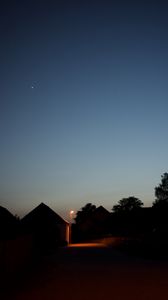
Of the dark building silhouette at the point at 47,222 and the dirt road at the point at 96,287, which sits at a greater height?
the dark building silhouette at the point at 47,222

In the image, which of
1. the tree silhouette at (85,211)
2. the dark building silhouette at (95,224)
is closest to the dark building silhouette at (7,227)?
the dark building silhouette at (95,224)

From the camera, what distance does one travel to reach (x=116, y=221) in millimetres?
83250

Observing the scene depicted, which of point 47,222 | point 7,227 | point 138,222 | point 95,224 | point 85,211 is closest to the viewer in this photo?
point 7,227

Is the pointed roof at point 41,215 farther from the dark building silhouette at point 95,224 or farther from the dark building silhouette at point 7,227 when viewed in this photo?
the dark building silhouette at point 95,224

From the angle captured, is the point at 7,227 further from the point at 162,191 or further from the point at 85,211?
the point at 85,211

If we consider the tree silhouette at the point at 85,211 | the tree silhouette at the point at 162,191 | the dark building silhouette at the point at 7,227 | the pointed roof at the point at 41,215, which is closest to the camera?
the dark building silhouette at the point at 7,227

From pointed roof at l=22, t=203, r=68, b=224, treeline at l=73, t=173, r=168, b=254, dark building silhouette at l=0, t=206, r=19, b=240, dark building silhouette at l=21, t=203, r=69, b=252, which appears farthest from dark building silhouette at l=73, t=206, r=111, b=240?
dark building silhouette at l=0, t=206, r=19, b=240

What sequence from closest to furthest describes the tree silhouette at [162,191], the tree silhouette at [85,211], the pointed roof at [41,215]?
the pointed roof at [41,215], the tree silhouette at [162,191], the tree silhouette at [85,211]

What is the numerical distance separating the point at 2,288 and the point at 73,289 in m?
2.39

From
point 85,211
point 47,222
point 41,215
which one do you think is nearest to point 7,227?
point 47,222

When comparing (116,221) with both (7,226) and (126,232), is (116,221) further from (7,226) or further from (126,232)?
(7,226)

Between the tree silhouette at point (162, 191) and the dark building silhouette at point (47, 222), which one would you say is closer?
the dark building silhouette at point (47, 222)

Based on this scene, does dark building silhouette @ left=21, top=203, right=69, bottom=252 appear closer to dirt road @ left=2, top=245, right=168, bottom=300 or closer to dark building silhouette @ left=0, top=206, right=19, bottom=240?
dark building silhouette @ left=0, top=206, right=19, bottom=240

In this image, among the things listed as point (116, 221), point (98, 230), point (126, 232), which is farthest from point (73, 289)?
point (98, 230)
